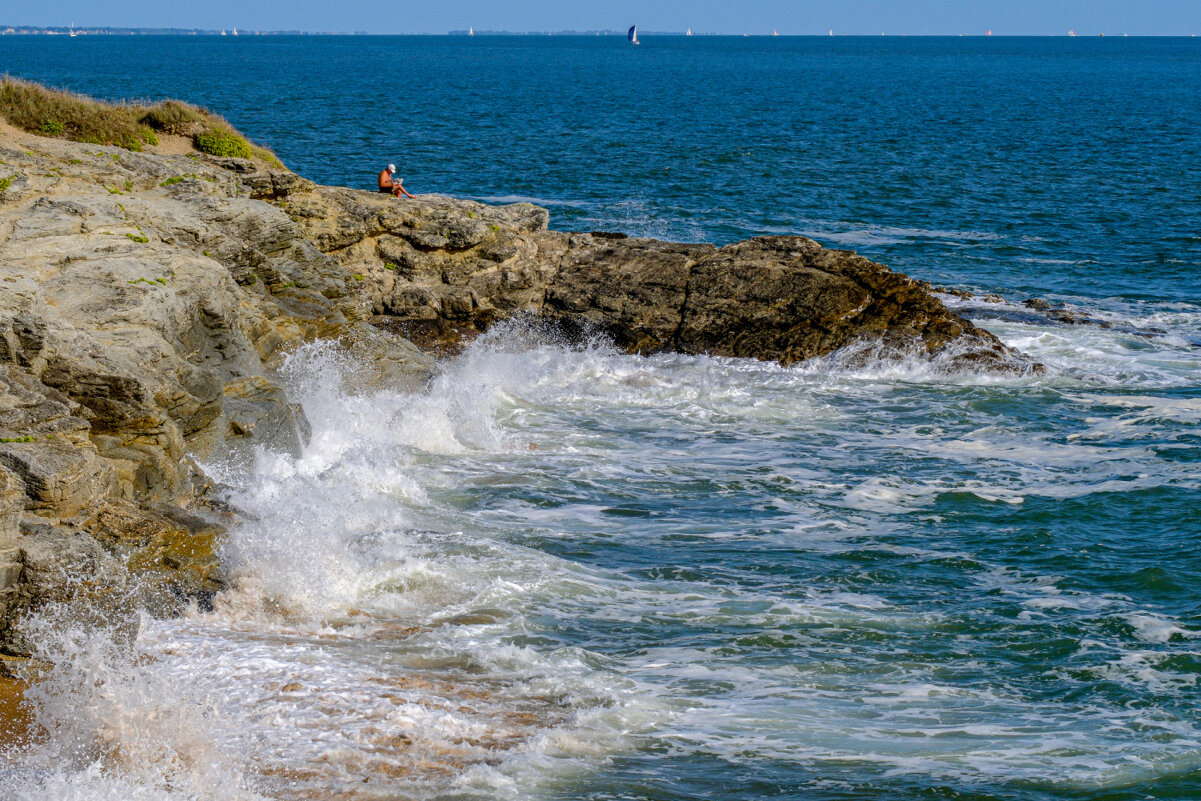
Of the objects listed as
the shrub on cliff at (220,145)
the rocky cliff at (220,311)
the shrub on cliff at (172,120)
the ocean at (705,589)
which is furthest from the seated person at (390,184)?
the ocean at (705,589)

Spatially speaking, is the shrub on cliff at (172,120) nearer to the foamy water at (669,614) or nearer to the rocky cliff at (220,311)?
the rocky cliff at (220,311)

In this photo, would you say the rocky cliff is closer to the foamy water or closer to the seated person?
the foamy water

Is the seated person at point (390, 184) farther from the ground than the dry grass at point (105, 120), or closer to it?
closer to it

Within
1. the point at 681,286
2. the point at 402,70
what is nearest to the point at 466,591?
the point at 681,286

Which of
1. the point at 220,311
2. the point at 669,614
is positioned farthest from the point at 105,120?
the point at 669,614

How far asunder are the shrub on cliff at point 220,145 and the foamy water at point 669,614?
8.77m

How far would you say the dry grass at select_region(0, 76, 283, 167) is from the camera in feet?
75.1

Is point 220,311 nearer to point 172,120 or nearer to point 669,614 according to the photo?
point 669,614

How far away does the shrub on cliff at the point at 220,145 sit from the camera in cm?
2453

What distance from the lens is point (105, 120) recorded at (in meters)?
Answer: 23.9

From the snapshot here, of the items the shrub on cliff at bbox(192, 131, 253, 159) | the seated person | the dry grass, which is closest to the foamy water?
the seated person

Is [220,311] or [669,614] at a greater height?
[220,311]

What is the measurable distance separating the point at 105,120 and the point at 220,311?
11.5 m

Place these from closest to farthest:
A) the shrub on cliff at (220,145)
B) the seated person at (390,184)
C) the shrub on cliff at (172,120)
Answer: the shrub on cliff at (220,145)
the shrub on cliff at (172,120)
the seated person at (390,184)
